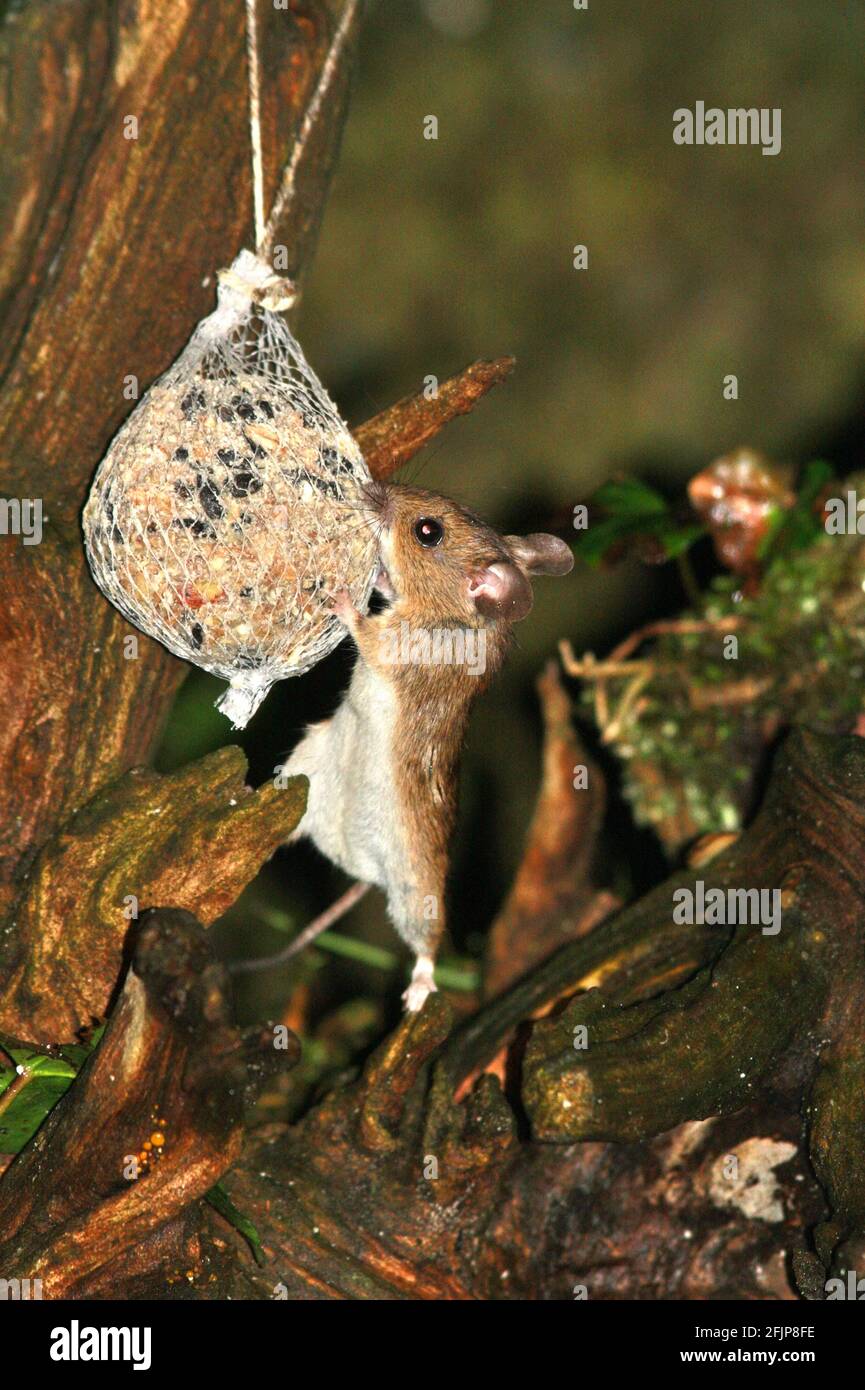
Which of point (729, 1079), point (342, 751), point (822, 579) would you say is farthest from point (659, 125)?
point (729, 1079)

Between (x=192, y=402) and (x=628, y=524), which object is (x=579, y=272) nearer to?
(x=628, y=524)

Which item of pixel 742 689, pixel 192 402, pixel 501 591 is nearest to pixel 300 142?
pixel 192 402

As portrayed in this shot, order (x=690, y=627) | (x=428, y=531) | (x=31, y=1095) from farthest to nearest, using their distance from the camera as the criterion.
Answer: (x=690, y=627) → (x=428, y=531) → (x=31, y=1095)

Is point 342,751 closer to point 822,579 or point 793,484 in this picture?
point 822,579

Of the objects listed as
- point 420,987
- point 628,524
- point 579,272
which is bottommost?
point 420,987

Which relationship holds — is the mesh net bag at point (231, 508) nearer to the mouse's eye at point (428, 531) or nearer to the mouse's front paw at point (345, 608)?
the mouse's front paw at point (345, 608)

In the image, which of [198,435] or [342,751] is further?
[342,751]

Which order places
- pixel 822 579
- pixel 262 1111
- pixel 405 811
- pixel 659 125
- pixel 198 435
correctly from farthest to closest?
pixel 659 125 < pixel 262 1111 < pixel 822 579 < pixel 405 811 < pixel 198 435
